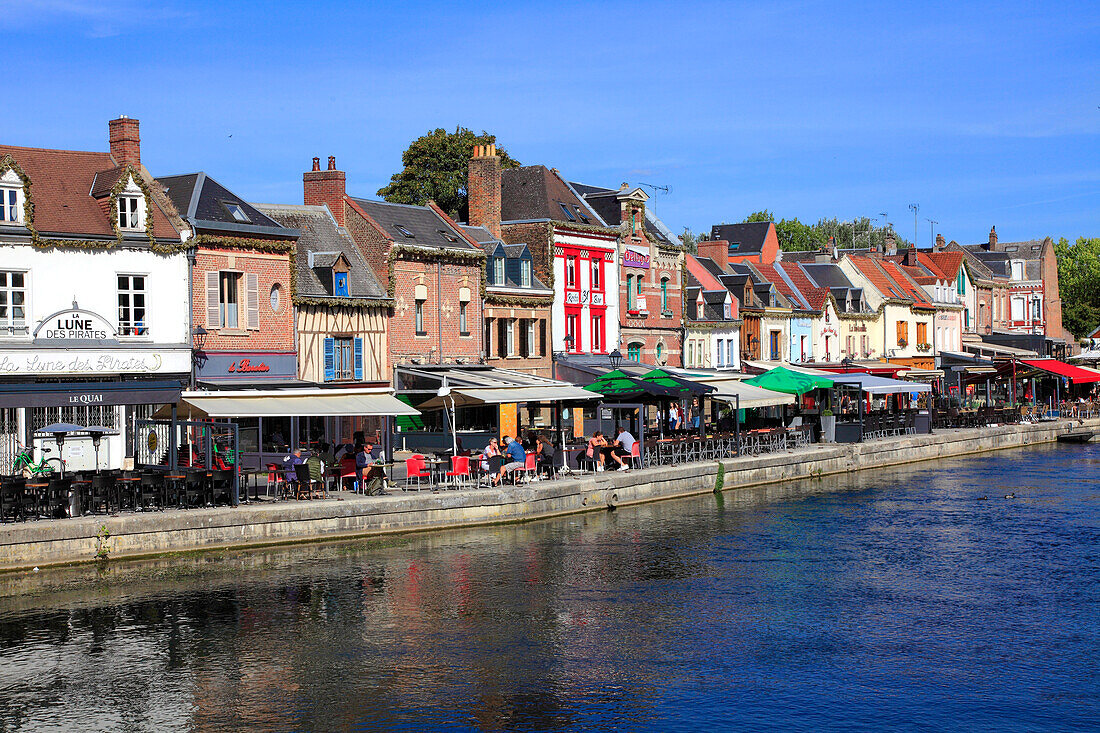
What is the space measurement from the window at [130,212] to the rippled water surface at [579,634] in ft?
41.5

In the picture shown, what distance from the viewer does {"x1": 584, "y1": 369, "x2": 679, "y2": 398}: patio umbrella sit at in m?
37.4

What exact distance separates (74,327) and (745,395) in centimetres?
2169

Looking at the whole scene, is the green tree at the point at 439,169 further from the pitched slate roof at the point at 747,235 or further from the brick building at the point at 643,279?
the pitched slate roof at the point at 747,235

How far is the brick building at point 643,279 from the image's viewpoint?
53.6 m

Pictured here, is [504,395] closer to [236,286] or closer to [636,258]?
[236,286]

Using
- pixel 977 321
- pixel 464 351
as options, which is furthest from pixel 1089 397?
pixel 464 351

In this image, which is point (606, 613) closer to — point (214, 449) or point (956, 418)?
point (214, 449)

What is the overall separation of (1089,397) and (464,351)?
5039 cm

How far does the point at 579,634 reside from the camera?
2023cm

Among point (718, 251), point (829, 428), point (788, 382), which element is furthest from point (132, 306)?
point (718, 251)

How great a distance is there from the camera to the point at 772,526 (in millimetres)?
31672

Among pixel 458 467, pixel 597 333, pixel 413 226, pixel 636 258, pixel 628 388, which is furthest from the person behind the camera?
pixel 636 258

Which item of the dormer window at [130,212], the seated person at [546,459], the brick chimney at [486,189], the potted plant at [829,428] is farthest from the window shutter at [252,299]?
the potted plant at [829,428]

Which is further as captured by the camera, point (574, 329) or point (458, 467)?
point (574, 329)
